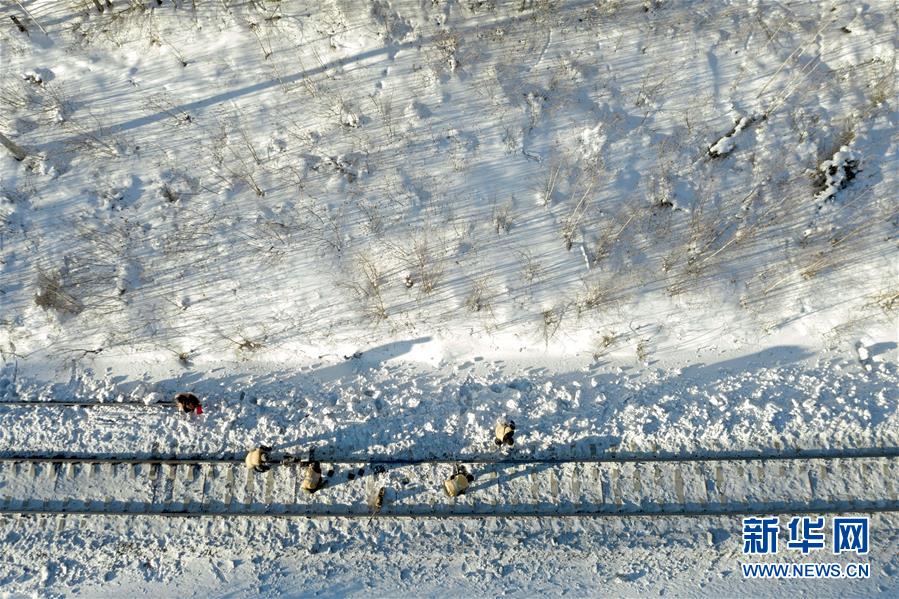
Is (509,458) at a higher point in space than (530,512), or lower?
higher

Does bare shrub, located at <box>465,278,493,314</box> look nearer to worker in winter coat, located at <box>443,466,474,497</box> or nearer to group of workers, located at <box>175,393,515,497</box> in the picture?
group of workers, located at <box>175,393,515,497</box>

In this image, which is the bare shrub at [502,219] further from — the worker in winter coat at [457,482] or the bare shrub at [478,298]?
the worker in winter coat at [457,482]

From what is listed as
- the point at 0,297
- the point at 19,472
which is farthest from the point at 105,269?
the point at 19,472

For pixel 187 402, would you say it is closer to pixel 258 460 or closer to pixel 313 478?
A: pixel 258 460

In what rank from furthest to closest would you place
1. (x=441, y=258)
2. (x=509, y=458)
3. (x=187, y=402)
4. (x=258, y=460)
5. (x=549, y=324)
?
(x=441, y=258), (x=549, y=324), (x=509, y=458), (x=187, y=402), (x=258, y=460)

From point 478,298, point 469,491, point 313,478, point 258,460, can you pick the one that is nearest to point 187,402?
point 258,460
